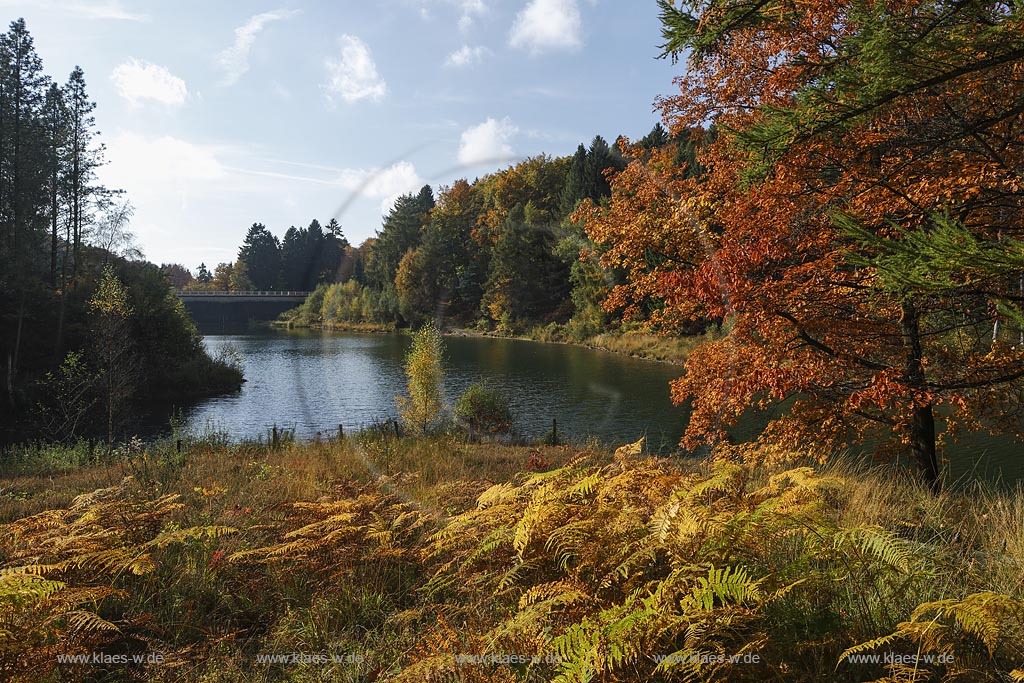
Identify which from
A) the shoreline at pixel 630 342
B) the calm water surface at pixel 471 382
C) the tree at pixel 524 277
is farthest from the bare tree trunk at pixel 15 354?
the tree at pixel 524 277

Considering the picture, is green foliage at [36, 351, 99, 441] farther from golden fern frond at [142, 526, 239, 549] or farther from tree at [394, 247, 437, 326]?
golden fern frond at [142, 526, 239, 549]

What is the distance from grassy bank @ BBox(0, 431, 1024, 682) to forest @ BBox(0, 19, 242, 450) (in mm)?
22770

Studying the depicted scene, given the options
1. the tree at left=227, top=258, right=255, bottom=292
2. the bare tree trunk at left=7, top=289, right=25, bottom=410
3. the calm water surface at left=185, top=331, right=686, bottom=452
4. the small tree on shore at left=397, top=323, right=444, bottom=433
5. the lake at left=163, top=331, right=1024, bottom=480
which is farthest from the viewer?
the tree at left=227, top=258, right=255, bottom=292

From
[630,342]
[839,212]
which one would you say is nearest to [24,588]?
[839,212]

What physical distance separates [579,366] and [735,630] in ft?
119

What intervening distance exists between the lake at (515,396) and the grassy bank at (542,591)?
9.10 meters

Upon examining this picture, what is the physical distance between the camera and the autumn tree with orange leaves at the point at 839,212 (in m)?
5.17

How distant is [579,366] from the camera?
39250 millimetres

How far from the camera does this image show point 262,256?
65.1 metres

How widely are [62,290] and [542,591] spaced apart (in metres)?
38.7

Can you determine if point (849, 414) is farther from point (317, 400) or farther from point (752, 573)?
point (317, 400)

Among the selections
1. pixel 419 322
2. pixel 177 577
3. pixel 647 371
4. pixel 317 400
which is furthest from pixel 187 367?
pixel 177 577

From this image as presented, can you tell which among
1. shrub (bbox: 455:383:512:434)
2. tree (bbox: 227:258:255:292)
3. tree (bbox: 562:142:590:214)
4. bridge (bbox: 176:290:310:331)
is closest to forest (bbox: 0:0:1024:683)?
shrub (bbox: 455:383:512:434)

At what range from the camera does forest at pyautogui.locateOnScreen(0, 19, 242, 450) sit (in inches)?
1044
